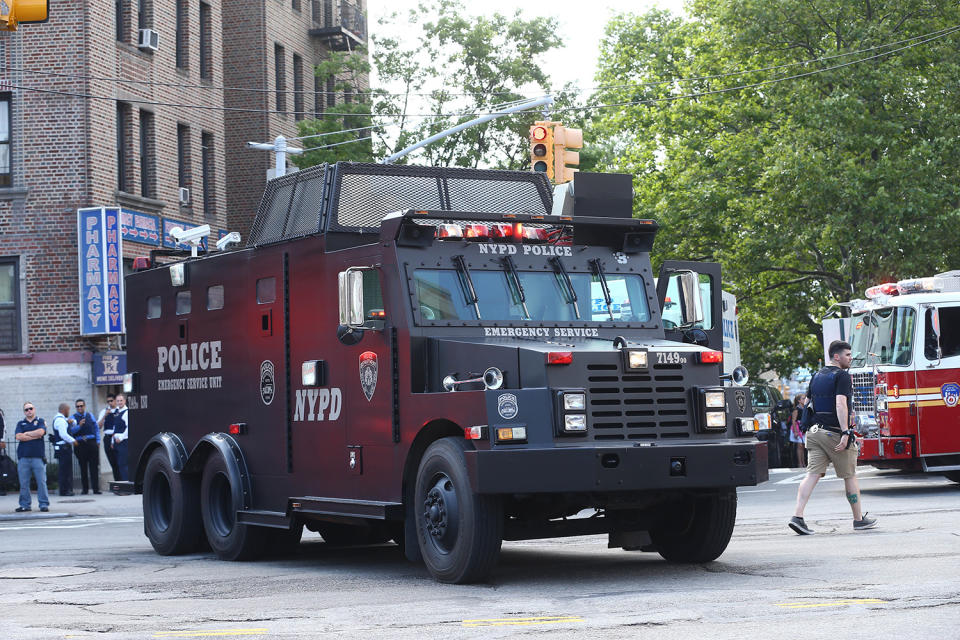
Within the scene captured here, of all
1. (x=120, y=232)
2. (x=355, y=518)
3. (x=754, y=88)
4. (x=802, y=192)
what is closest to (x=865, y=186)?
(x=802, y=192)

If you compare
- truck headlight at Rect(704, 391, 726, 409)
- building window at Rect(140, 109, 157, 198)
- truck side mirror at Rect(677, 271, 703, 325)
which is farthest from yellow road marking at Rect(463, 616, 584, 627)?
building window at Rect(140, 109, 157, 198)

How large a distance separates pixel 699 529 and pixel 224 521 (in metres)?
4.81

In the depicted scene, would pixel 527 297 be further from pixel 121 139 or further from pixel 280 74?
pixel 280 74

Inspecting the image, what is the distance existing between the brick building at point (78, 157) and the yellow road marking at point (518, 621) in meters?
22.1

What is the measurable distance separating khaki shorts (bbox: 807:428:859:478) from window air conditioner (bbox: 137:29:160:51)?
847 inches

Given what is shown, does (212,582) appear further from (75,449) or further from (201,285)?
(75,449)

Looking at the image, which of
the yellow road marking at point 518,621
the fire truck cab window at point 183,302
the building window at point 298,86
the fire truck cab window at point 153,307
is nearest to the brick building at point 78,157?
the building window at point 298,86

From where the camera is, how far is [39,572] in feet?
42.1

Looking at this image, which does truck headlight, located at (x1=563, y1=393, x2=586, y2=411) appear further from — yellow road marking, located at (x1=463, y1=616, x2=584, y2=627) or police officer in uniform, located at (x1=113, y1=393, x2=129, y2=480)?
police officer in uniform, located at (x1=113, y1=393, x2=129, y2=480)

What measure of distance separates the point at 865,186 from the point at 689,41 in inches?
500

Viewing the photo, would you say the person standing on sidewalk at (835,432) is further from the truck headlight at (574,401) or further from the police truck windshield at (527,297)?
the truck headlight at (574,401)

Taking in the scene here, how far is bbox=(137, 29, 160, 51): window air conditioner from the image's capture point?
31.5 m

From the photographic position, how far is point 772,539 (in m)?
13.6

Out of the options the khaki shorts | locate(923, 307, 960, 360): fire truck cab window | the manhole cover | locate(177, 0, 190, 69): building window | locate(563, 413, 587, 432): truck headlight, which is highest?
locate(177, 0, 190, 69): building window
